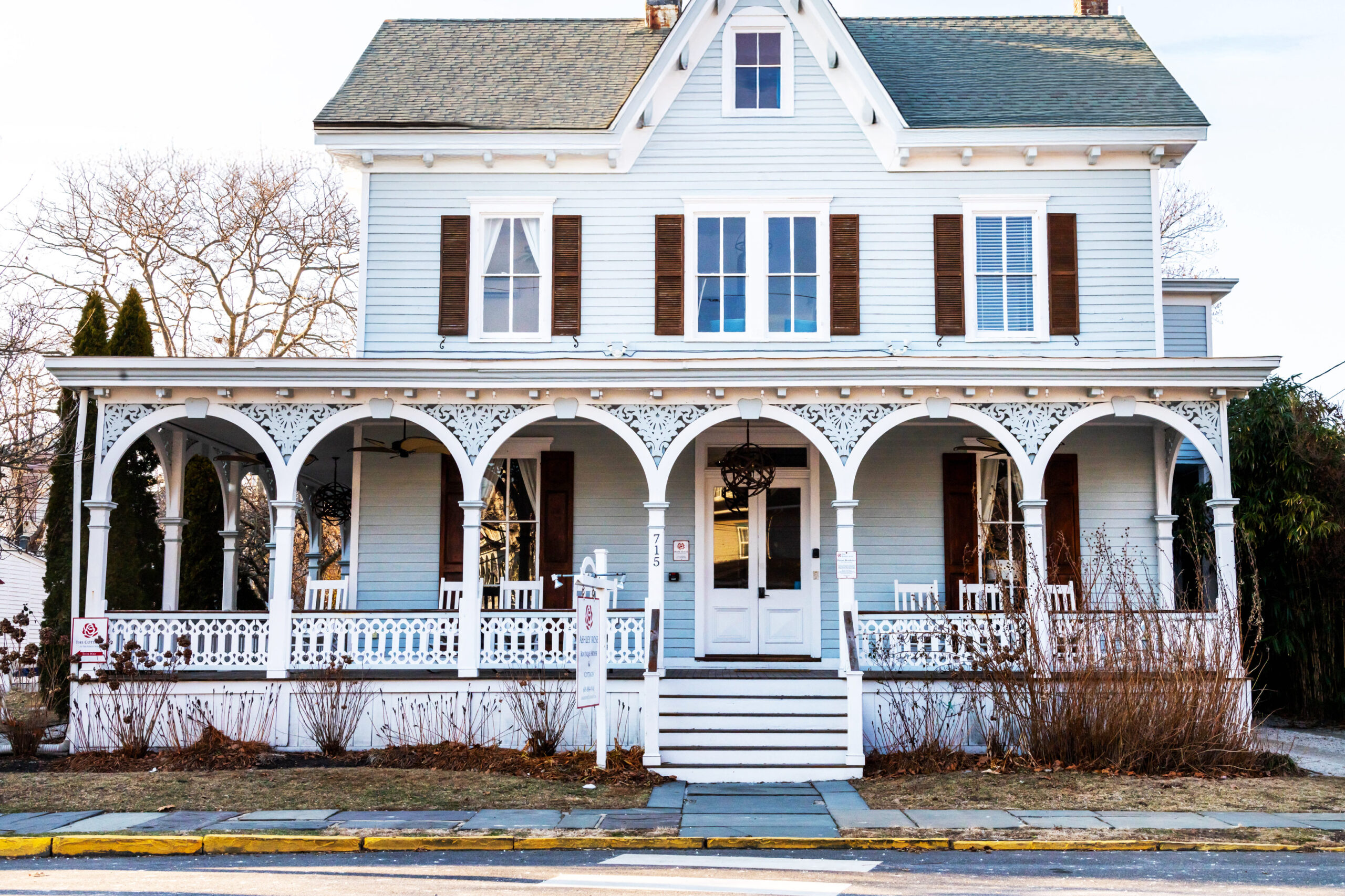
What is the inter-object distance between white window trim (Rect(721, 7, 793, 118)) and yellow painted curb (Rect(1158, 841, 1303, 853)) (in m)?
9.79

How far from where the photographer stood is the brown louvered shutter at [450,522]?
1429 centimetres

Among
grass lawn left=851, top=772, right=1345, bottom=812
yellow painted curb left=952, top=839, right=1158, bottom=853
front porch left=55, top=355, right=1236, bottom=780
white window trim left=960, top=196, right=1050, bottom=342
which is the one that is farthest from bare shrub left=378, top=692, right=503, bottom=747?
white window trim left=960, top=196, right=1050, bottom=342

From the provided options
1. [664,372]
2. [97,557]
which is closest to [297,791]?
[97,557]

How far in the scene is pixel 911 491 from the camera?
1445 centimetres

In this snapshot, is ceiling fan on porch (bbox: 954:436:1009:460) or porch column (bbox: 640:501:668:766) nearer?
porch column (bbox: 640:501:668:766)

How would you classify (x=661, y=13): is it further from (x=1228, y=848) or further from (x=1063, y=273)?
(x=1228, y=848)

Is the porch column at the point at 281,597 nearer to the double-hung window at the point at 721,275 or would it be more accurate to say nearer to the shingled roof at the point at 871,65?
the shingled roof at the point at 871,65

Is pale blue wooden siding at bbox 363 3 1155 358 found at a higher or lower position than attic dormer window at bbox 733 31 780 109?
lower

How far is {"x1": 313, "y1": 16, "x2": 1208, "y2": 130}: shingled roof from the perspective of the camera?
14.9 metres

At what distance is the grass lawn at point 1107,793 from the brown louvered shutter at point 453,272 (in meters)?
7.35

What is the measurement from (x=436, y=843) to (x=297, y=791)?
2138 millimetres

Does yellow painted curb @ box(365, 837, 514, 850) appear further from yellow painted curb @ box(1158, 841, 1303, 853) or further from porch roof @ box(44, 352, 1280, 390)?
porch roof @ box(44, 352, 1280, 390)

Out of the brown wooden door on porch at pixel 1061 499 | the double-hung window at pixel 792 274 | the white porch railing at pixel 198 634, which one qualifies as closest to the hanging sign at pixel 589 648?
the white porch railing at pixel 198 634

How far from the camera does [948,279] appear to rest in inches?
570
